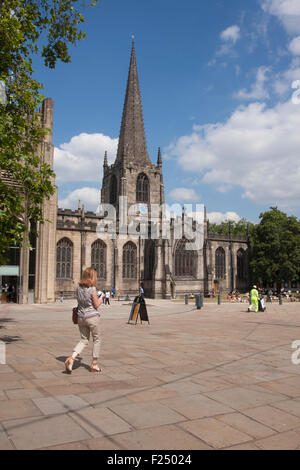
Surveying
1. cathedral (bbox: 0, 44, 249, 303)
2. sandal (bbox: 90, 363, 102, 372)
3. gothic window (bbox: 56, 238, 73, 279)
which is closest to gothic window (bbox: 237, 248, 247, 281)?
cathedral (bbox: 0, 44, 249, 303)

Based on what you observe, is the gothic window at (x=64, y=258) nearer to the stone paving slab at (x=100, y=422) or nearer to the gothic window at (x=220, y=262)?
the gothic window at (x=220, y=262)

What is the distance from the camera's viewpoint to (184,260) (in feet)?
153

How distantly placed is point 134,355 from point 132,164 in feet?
163

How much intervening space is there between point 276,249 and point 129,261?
65.9 feet

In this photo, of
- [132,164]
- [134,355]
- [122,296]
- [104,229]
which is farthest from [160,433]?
[132,164]

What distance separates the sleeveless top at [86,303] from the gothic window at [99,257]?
36947mm

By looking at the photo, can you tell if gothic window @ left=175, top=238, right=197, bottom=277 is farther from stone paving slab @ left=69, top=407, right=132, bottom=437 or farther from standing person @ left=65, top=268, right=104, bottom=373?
stone paving slab @ left=69, top=407, right=132, bottom=437

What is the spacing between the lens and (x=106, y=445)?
3.05 metres

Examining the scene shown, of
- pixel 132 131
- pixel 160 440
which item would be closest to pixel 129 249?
pixel 132 131

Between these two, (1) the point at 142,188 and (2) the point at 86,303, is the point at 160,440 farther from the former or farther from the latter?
(1) the point at 142,188

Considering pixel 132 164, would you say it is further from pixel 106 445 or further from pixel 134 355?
pixel 106 445

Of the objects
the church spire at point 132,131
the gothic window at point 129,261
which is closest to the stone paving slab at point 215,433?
the gothic window at point 129,261

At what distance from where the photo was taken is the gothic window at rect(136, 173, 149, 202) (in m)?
55.5

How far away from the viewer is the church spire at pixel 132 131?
2214 inches
